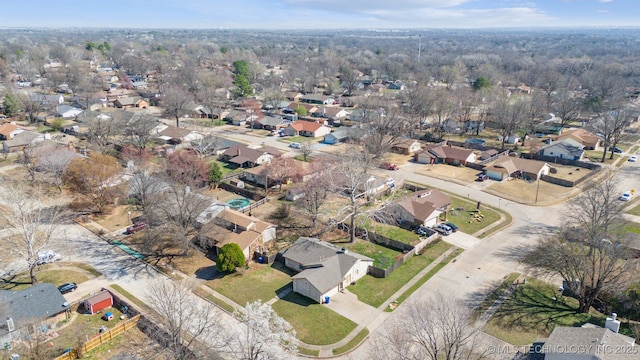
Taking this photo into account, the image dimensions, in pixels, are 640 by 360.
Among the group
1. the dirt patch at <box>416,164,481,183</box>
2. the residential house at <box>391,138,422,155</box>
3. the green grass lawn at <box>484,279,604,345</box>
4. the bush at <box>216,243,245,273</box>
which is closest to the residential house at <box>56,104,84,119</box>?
the residential house at <box>391,138,422,155</box>

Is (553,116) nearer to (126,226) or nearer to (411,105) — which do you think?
(411,105)

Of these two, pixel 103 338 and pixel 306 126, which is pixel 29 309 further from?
pixel 306 126

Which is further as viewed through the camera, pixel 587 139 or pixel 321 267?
pixel 587 139

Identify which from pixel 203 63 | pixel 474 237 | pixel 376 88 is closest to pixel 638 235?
pixel 474 237

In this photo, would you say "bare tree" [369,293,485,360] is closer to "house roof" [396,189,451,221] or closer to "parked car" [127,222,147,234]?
"house roof" [396,189,451,221]

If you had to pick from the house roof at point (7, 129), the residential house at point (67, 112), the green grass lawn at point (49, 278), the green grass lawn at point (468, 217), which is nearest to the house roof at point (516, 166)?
the green grass lawn at point (468, 217)

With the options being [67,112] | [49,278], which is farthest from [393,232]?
[67,112]
